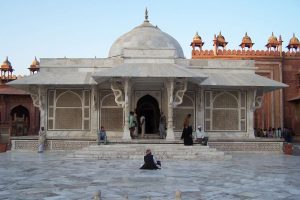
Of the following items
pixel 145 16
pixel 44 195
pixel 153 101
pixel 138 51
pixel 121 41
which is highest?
pixel 145 16

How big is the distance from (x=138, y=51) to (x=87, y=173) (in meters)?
8.67

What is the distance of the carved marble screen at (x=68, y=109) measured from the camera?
18.0 metres

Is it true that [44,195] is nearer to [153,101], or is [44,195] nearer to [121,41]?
[153,101]

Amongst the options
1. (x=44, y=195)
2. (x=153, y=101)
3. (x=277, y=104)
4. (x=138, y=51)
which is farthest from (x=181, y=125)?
(x=277, y=104)

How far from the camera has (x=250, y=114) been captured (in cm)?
1803

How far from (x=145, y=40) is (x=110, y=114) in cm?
502

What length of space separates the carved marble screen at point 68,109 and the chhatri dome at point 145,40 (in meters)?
3.64

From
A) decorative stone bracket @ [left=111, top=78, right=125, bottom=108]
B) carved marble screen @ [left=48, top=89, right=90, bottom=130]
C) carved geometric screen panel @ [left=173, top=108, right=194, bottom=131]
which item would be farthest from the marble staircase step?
carved marble screen @ [left=48, top=89, right=90, bottom=130]

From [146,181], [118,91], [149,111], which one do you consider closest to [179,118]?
[149,111]

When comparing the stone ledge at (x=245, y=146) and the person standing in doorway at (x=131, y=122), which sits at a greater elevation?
the person standing in doorway at (x=131, y=122)

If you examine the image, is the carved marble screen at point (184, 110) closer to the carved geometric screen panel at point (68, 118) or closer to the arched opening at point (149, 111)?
the arched opening at point (149, 111)

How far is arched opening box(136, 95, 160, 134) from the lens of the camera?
19031mm

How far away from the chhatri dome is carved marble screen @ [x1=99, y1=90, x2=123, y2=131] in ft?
11.0

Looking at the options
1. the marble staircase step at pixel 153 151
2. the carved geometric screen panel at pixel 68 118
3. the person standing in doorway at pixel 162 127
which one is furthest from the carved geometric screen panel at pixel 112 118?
the marble staircase step at pixel 153 151
